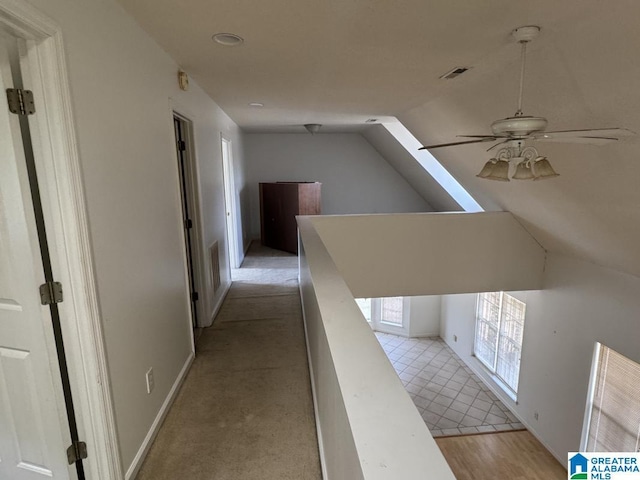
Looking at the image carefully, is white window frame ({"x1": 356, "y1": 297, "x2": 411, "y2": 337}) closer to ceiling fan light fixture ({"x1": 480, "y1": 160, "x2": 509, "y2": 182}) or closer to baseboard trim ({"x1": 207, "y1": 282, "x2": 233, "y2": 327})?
baseboard trim ({"x1": 207, "y1": 282, "x2": 233, "y2": 327})

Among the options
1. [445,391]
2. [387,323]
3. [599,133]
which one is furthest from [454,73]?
[387,323]

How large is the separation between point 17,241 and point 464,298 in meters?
7.50

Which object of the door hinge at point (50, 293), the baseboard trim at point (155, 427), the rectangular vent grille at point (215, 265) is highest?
the door hinge at point (50, 293)

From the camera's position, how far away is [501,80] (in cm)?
249

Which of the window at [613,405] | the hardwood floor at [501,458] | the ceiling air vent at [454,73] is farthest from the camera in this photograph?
the hardwood floor at [501,458]

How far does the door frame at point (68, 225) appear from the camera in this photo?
1.15 m

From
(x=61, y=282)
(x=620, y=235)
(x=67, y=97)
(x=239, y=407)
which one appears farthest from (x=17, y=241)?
(x=620, y=235)

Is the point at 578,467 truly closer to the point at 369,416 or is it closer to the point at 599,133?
the point at 599,133

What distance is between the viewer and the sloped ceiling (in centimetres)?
166

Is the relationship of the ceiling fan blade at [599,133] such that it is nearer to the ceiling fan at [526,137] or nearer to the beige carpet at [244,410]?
the ceiling fan at [526,137]

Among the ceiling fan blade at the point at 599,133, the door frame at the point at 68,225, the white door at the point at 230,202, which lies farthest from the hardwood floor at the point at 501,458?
the door frame at the point at 68,225

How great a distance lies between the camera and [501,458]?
4770 millimetres

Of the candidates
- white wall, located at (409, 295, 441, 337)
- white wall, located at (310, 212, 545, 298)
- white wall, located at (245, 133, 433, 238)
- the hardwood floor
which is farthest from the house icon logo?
white wall, located at (245, 133, 433, 238)

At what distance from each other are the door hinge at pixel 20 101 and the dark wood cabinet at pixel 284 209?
4819 mm
